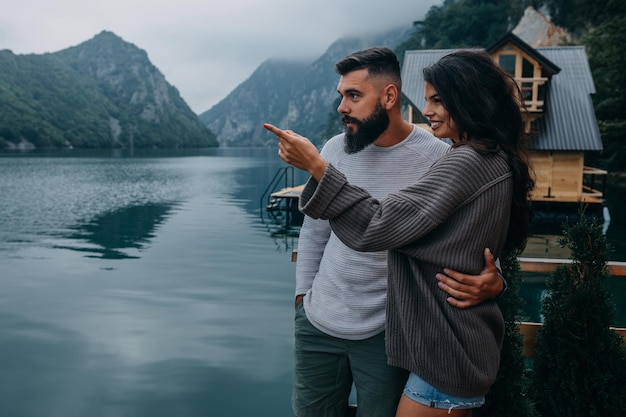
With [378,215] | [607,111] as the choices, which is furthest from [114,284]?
[607,111]

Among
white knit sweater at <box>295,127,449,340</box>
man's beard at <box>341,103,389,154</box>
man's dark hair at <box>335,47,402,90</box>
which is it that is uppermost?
man's dark hair at <box>335,47,402,90</box>

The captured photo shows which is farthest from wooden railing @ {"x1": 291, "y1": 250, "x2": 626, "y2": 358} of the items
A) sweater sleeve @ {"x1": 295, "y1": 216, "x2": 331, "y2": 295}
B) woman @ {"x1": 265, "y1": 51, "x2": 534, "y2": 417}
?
woman @ {"x1": 265, "y1": 51, "x2": 534, "y2": 417}

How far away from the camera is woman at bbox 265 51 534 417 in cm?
181

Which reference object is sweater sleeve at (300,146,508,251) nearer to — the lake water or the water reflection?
the lake water

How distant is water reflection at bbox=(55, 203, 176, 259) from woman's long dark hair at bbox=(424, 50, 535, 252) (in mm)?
17695

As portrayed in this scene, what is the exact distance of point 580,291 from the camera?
3.11m

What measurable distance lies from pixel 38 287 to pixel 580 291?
1402 cm

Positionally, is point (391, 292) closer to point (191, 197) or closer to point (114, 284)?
point (114, 284)

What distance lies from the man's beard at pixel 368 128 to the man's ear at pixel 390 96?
0.09 ft

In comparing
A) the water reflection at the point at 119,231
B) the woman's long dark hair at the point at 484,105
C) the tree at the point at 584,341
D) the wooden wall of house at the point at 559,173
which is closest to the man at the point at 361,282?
the woman's long dark hair at the point at 484,105

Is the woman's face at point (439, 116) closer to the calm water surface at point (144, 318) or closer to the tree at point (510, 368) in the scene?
the tree at point (510, 368)

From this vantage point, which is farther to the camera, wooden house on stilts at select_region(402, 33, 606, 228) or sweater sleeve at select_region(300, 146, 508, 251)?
wooden house on stilts at select_region(402, 33, 606, 228)

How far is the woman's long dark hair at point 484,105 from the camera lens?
1.92 m

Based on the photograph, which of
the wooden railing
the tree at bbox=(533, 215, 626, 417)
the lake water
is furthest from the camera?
the lake water
